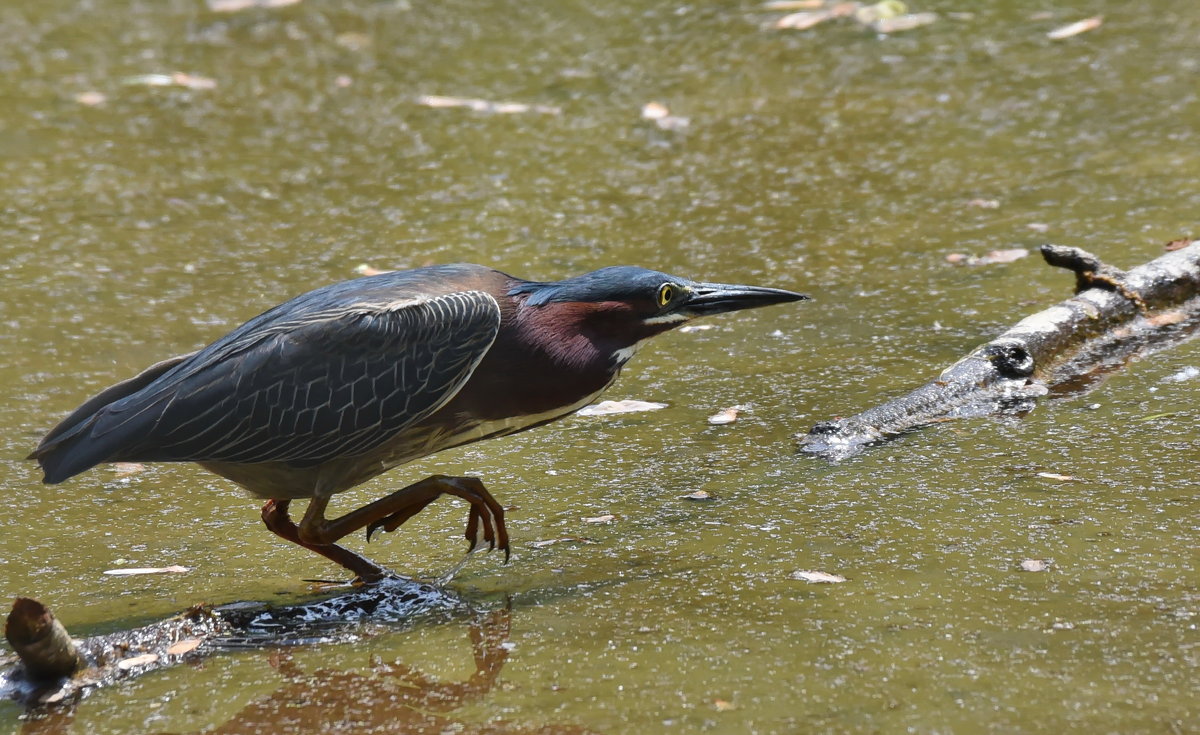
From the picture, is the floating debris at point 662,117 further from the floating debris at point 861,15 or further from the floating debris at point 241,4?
the floating debris at point 241,4

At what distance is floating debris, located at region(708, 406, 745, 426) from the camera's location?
4.39m

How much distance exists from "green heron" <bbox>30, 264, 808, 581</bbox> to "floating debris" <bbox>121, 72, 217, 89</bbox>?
4579 millimetres

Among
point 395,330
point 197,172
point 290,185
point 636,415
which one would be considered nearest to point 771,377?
point 636,415

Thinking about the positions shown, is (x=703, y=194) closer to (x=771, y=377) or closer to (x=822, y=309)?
(x=822, y=309)

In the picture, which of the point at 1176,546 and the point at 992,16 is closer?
the point at 1176,546

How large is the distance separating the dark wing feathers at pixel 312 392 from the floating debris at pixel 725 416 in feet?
3.12

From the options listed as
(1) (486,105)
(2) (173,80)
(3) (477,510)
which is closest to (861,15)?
(1) (486,105)

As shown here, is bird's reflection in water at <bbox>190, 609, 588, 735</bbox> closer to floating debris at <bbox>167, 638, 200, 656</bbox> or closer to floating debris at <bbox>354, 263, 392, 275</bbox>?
floating debris at <bbox>167, 638, 200, 656</bbox>

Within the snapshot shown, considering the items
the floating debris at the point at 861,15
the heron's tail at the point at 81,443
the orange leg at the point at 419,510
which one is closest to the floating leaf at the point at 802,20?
the floating debris at the point at 861,15

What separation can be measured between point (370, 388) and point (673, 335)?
1.81 m

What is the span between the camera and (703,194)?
6.38 metres

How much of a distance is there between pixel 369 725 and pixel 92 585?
3.81ft

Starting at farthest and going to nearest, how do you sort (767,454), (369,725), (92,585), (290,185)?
(290,185), (767,454), (92,585), (369,725)

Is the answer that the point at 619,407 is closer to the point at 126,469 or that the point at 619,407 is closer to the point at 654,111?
the point at 126,469
